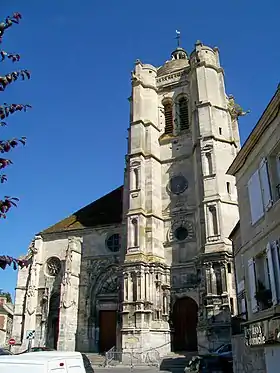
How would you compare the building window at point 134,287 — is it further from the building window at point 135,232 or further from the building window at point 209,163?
the building window at point 209,163

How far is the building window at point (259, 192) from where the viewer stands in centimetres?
984

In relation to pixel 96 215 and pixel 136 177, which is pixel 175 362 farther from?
pixel 96 215

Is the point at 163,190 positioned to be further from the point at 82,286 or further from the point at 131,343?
the point at 131,343

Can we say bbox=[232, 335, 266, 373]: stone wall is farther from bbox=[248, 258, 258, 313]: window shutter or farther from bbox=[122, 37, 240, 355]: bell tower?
bbox=[122, 37, 240, 355]: bell tower

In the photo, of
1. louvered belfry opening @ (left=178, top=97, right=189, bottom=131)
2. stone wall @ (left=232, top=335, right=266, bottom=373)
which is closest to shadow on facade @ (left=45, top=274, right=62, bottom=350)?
louvered belfry opening @ (left=178, top=97, right=189, bottom=131)

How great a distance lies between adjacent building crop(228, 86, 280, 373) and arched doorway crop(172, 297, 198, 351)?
1101cm

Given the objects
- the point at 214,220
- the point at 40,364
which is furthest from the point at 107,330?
the point at 40,364

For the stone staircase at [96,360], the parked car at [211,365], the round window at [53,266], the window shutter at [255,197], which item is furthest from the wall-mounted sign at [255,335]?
the round window at [53,266]

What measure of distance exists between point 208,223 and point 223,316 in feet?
16.5

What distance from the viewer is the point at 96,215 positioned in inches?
1137

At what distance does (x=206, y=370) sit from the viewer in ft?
→ 43.5

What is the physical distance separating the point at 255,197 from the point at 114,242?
54.2 feet

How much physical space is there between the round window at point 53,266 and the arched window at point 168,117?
12.0 m

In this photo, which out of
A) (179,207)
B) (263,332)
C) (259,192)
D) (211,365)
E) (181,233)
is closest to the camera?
(263,332)
